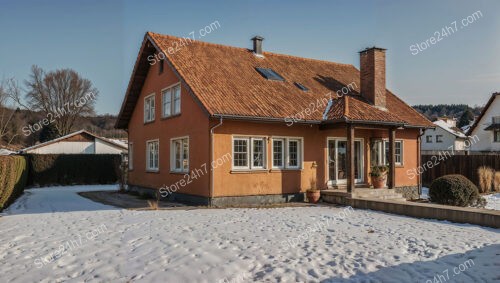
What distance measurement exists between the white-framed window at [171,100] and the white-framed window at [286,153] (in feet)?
13.7

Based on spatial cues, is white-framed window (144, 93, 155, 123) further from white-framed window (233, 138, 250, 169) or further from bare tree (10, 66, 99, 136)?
bare tree (10, 66, 99, 136)

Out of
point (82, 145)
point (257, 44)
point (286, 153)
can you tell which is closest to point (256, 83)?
point (286, 153)

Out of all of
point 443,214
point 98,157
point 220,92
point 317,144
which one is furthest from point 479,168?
point 98,157

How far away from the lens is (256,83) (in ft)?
55.8

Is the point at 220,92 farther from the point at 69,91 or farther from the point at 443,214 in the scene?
the point at 69,91

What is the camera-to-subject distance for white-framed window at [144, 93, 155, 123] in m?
19.8

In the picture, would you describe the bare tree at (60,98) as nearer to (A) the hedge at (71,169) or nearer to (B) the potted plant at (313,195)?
(A) the hedge at (71,169)

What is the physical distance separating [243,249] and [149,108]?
1370 centimetres

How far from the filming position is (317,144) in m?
16.3

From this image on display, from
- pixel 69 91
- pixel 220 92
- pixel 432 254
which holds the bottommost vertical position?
pixel 432 254

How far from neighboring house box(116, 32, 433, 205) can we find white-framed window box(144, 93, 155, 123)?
0.05 m

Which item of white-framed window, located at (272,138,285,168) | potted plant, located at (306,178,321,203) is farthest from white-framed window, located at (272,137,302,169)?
potted plant, located at (306,178,321,203)

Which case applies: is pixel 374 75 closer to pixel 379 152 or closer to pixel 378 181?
pixel 379 152

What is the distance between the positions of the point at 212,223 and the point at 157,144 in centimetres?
896
